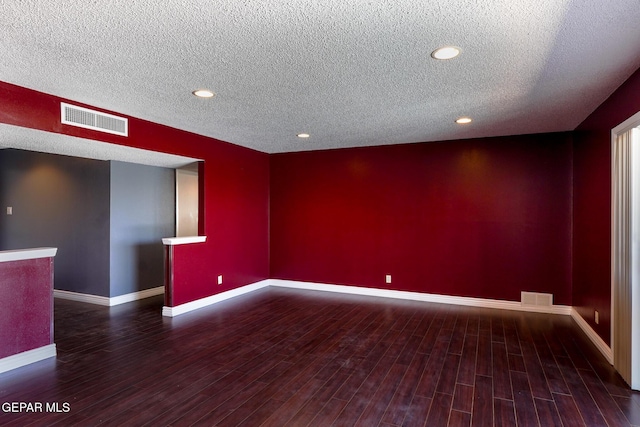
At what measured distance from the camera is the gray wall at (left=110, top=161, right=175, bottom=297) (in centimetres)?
505

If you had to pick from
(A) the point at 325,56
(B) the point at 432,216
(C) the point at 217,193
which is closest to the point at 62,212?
(C) the point at 217,193

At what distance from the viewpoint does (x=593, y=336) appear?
11.7 feet

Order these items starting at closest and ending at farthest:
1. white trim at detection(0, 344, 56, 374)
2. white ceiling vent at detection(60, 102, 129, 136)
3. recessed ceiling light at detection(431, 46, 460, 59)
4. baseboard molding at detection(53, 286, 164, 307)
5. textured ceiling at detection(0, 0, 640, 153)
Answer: textured ceiling at detection(0, 0, 640, 153)
recessed ceiling light at detection(431, 46, 460, 59)
white trim at detection(0, 344, 56, 374)
white ceiling vent at detection(60, 102, 129, 136)
baseboard molding at detection(53, 286, 164, 307)

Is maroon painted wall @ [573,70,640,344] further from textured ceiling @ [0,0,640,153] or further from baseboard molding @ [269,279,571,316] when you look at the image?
baseboard molding @ [269,279,571,316]

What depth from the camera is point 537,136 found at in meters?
4.68

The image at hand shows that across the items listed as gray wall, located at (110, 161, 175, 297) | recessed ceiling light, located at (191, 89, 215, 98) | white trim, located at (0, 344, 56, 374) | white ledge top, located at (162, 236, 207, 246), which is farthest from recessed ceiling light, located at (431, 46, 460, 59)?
gray wall, located at (110, 161, 175, 297)

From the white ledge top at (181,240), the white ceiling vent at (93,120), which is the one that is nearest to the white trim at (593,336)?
the white ledge top at (181,240)

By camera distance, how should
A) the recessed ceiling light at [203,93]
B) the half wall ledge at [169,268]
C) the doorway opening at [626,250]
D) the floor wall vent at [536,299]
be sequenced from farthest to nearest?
the floor wall vent at [536,299]
the half wall ledge at [169,268]
the recessed ceiling light at [203,93]
the doorway opening at [626,250]

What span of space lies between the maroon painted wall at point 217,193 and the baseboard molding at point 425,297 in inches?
29.1

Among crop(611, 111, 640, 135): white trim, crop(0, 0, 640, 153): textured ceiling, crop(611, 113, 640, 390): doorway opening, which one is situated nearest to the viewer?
crop(0, 0, 640, 153): textured ceiling

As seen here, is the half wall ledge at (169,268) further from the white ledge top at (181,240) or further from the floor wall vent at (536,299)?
the floor wall vent at (536,299)

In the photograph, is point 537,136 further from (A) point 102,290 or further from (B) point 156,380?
(A) point 102,290

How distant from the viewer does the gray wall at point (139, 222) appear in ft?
16.6

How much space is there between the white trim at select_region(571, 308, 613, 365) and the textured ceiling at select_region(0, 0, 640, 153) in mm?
2272
